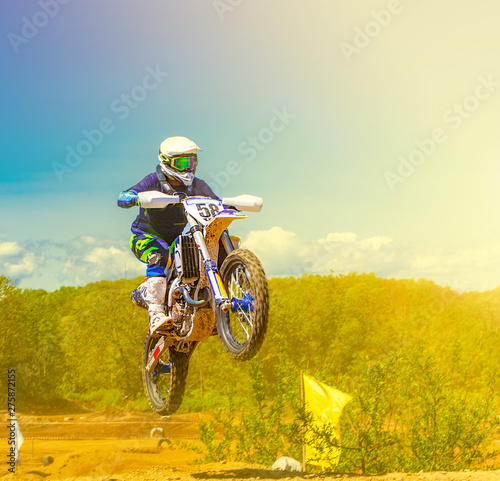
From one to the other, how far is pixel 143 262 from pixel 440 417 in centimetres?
1713

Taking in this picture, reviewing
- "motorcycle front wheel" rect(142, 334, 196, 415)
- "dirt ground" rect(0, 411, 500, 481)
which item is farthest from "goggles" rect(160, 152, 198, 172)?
"dirt ground" rect(0, 411, 500, 481)

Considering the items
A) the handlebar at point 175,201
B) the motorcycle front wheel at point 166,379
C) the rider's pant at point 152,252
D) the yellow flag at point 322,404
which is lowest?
the yellow flag at point 322,404

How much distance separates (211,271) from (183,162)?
2241 millimetres

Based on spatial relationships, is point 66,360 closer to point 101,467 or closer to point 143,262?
point 101,467

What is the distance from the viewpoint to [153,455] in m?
31.3

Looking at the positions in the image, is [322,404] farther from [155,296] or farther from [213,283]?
[213,283]

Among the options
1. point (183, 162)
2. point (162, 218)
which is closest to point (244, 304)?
point (162, 218)

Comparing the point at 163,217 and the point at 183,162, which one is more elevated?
the point at 183,162

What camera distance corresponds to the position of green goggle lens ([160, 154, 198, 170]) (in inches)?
439

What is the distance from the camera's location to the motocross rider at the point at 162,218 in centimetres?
1112

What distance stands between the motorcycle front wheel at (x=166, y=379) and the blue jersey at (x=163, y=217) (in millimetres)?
2270

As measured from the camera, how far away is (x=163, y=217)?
1159 cm

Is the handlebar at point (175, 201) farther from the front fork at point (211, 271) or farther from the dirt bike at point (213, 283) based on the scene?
the front fork at point (211, 271)

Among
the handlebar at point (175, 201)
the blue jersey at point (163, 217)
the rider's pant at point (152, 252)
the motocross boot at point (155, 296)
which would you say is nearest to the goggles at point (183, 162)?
the blue jersey at point (163, 217)
